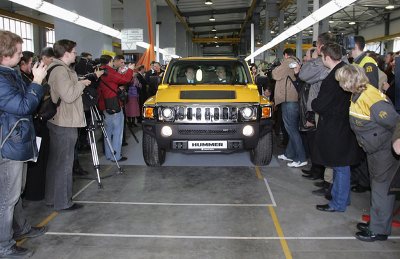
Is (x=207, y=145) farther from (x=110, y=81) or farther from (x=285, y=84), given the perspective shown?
(x=110, y=81)

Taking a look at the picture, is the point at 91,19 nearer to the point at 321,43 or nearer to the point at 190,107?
the point at 190,107

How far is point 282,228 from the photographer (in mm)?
3963

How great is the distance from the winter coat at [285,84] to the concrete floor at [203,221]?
123 centimetres

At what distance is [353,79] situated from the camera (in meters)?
3.63

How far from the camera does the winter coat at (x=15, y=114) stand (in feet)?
10.3

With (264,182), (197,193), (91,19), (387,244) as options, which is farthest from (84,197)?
(91,19)

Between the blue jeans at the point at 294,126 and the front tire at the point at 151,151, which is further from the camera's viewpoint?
the blue jeans at the point at 294,126

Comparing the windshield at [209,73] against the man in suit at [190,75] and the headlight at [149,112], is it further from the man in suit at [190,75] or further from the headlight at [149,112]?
the headlight at [149,112]

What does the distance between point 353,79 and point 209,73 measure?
3.54 metres

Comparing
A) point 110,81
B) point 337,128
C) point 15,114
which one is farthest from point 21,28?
point 337,128

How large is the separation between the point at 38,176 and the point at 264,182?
296 cm

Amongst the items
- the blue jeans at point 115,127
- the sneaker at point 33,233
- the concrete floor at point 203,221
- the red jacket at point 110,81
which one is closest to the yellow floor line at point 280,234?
the concrete floor at point 203,221

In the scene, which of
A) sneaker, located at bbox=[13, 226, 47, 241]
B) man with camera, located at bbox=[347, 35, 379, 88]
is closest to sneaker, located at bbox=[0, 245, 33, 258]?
sneaker, located at bbox=[13, 226, 47, 241]

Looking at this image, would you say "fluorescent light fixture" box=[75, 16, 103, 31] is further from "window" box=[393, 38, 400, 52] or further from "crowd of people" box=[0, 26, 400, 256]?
"window" box=[393, 38, 400, 52]
